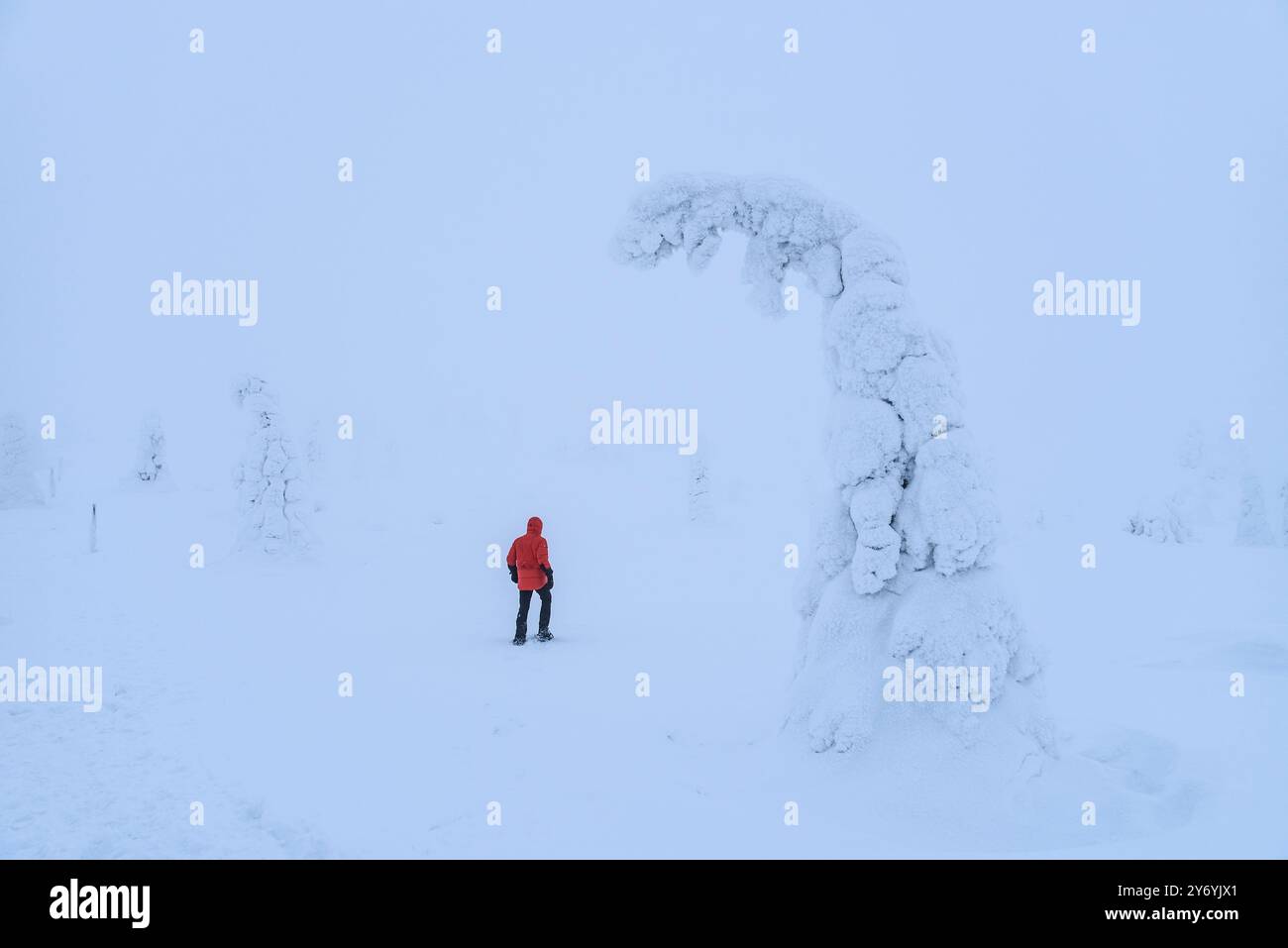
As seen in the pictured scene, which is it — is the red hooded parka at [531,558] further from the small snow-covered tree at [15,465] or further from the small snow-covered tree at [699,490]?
the small snow-covered tree at [15,465]

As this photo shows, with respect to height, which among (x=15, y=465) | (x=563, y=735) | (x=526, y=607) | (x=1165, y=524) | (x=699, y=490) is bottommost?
(x=563, y=735)

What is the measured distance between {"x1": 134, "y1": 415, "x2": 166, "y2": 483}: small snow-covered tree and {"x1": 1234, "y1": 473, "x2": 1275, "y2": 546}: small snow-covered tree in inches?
1916

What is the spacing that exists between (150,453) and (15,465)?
24.4 feet

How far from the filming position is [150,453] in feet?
113

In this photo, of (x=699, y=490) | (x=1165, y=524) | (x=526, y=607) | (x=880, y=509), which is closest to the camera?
(x=880, y=509)

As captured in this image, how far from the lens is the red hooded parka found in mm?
11109

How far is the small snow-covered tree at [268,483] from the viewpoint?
61.9ft

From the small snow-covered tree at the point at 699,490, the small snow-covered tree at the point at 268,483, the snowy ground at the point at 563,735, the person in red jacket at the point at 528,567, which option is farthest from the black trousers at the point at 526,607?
the small snow-covered tree at the point at 699,490

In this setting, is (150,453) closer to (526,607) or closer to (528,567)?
(526,607)

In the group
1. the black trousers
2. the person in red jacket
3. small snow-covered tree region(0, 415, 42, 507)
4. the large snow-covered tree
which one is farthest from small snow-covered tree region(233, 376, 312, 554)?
the large snow-covered tree

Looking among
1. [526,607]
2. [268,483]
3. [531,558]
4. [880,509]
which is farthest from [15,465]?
[880,509]

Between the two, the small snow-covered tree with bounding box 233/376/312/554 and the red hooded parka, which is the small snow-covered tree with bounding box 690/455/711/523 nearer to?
the small snow-covered tree with bounding box 233/376/312/554

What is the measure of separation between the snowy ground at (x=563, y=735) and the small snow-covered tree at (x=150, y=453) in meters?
21.0
